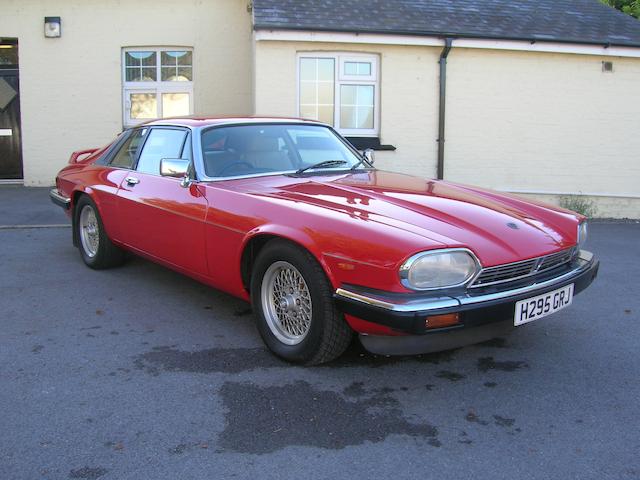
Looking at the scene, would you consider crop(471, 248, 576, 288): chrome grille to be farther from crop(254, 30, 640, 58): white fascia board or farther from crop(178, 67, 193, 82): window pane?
crop(178, 67, 193, 82): window pane

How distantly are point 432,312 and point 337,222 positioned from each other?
713 mm

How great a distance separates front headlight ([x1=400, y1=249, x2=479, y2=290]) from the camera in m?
3.08

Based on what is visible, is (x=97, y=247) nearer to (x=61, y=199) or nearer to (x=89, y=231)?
(x=89, y=231)

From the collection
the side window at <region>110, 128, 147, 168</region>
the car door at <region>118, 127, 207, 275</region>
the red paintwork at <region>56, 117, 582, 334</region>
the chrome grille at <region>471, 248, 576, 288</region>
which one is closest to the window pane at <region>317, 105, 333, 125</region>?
the side window at <region>110, 128, 147, 168</region>

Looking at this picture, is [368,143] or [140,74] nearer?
[368,143]

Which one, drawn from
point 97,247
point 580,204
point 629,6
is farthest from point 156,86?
point 629,6

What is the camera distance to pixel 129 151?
5.53 meters

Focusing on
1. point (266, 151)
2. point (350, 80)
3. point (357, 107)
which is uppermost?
point (350, 80)

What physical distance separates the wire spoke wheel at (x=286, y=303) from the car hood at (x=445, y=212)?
42 centimetres

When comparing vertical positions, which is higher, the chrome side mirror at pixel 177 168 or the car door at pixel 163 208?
the chrome side mirror at pixel 177 168

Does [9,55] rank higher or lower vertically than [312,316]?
higher

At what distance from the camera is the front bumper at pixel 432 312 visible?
3.03 metres

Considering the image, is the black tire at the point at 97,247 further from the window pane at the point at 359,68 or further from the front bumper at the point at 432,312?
the window pane at the point at 359,68

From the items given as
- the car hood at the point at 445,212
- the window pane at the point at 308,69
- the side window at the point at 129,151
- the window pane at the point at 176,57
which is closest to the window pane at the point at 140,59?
the window pane at the point at 176,57
